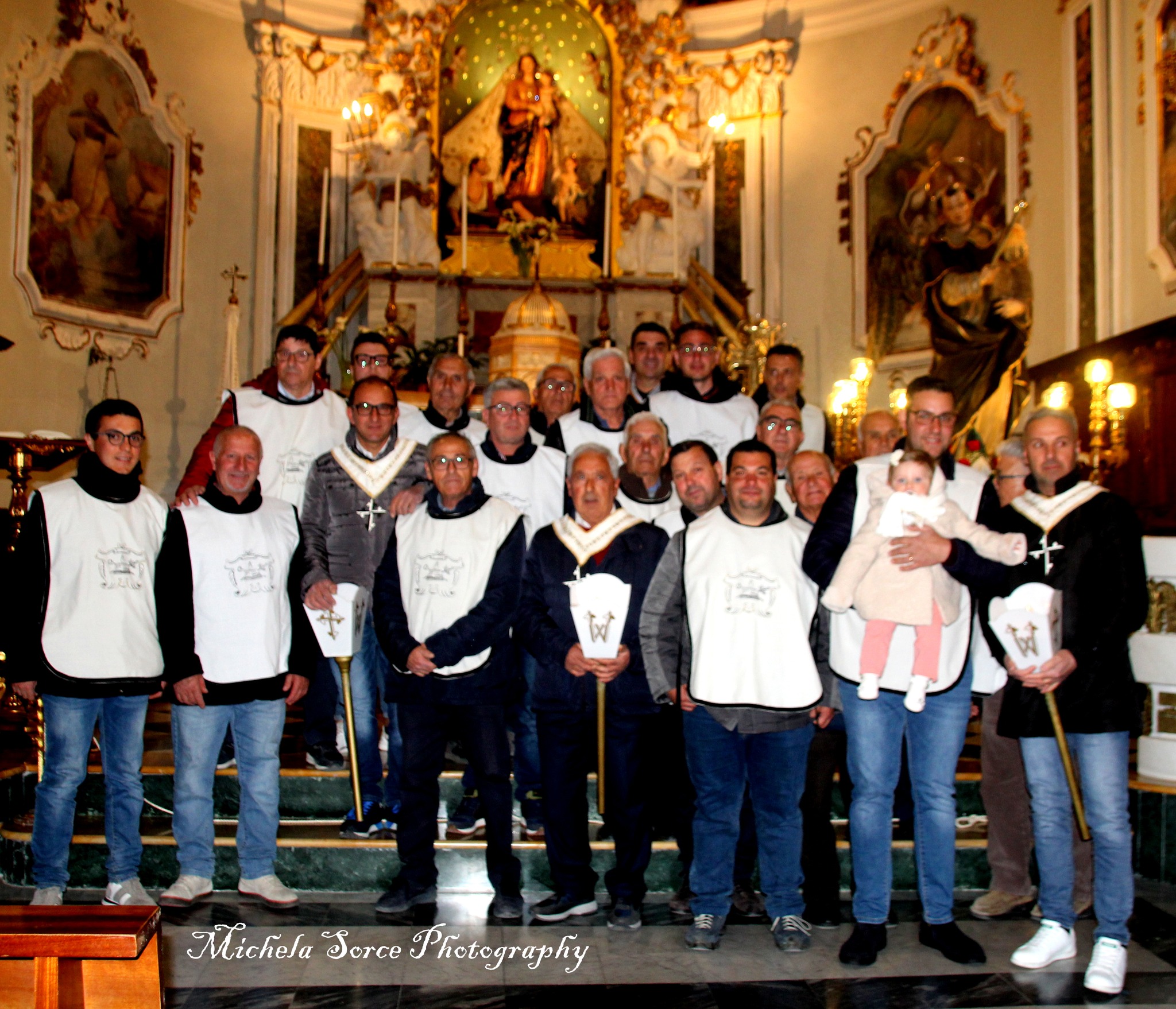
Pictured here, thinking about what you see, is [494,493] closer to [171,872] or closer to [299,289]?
[171,872]

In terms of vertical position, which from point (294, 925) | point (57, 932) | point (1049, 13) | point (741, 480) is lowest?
point (294, 925)

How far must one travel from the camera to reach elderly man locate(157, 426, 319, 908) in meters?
4.22

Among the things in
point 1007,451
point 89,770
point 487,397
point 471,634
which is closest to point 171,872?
point 89,770

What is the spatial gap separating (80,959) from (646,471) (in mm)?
2931

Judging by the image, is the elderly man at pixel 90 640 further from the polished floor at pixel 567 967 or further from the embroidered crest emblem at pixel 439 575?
the embroidered crest emblem at pixel 439 575

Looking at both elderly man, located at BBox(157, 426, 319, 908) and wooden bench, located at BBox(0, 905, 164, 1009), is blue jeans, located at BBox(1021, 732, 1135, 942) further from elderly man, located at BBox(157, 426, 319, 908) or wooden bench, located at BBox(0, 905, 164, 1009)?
wooden bench, located at BBox(0, 905, 164, 1009)

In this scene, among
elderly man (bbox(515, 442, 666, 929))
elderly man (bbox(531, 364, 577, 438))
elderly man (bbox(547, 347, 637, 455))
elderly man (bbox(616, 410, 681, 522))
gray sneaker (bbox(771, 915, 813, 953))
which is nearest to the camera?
gray sneaker (bbox(771, 915, 813, 953))

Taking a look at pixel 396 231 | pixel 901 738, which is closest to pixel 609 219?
pixel 396 231

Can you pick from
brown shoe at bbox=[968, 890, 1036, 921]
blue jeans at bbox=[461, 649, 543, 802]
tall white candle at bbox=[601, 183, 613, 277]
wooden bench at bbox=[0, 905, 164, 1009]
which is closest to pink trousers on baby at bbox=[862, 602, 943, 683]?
brown shoe at bbox=[968, 890, 1036, 921]

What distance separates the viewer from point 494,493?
491cm

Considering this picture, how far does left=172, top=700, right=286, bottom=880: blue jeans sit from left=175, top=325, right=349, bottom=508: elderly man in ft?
3.54

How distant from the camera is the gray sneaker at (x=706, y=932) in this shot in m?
3.85

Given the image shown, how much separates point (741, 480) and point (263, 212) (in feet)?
32.0

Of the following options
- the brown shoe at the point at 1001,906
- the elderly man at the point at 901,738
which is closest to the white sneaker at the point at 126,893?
the elderly man at the point at 901,738
